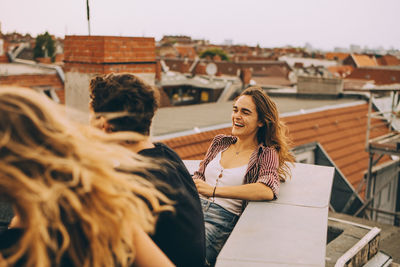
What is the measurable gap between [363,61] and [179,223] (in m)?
69.1

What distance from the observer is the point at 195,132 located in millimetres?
8680

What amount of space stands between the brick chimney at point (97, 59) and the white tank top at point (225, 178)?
2500 millimetres

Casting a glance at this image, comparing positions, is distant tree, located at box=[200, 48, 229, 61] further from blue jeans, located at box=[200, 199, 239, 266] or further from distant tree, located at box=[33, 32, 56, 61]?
blue jeans, located at box=[200, 199, 239, 266]

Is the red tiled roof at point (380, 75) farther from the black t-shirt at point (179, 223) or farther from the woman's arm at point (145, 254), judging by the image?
the woman's arm at point (145, 254)

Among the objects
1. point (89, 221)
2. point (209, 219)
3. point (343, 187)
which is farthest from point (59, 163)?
point (343, 187)

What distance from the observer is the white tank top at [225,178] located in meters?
3.12

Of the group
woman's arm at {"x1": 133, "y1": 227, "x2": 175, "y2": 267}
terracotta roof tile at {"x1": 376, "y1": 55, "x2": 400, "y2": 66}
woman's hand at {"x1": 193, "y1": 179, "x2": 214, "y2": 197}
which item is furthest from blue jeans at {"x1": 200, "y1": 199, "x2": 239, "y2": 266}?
terracotta roof tile at {"x1": 376, "y1": 55, "x2": 400, "y2": 66}

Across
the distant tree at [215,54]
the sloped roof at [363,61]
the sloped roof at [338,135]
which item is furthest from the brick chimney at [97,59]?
the sloped roof at [363,61]

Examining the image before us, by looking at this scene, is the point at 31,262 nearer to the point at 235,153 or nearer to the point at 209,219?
the point at 209,219

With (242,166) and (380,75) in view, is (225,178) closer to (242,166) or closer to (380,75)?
(242,166)

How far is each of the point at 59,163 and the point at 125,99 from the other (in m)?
0.85

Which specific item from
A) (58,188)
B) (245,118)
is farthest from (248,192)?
(58,188)

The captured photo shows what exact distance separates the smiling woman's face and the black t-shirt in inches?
52.0

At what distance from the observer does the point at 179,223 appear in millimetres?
1928
